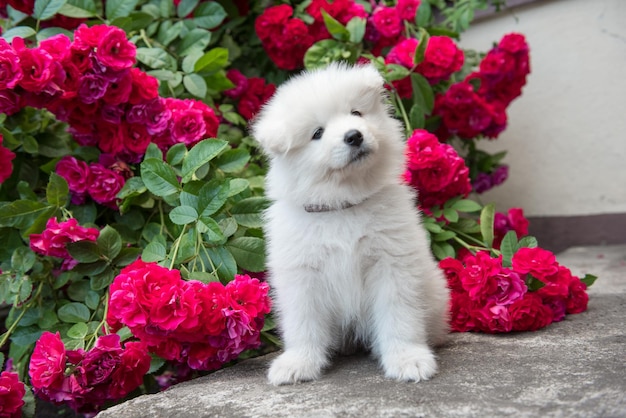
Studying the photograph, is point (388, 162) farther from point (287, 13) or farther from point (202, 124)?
point (287, 13)

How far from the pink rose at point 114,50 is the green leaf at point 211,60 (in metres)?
0.49

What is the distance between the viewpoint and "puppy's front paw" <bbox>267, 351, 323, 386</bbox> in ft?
6.41

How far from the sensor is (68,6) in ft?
9.19

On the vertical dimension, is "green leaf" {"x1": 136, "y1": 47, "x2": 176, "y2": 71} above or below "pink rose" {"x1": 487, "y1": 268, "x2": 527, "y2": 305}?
above

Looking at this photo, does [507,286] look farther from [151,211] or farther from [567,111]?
[567,111]

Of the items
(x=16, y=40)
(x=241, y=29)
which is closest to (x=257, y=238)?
(x=16, y=40)

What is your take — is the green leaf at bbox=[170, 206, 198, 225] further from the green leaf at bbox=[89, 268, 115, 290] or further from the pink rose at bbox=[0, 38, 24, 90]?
the pink rose at bbox=[0, 38, 24, 90]

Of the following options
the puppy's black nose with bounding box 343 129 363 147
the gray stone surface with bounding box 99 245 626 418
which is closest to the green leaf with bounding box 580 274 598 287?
the gray stone surface with bounding box 99 245 626 418

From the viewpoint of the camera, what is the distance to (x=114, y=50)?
2422mm

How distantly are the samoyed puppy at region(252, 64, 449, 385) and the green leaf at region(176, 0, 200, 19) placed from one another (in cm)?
129

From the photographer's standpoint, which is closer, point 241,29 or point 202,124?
point 202,124

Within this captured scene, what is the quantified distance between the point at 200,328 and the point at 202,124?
0.93 m

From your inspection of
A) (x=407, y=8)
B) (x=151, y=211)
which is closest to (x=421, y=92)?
(x=407, y=8)

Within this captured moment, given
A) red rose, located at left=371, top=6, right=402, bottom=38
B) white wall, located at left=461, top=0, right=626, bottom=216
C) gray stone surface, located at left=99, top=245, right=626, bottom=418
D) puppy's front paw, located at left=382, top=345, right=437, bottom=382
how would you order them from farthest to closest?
white wall, located at left=461, top=0, right=626, bottom=216 → red rose, located at left=371, top=6, right=402, bottom=38 → puppy's front paw, located at left=382, top=345, right=437, bottom=382 → gray stone surface, located at left=99, top=245, right=626, bottom=418
